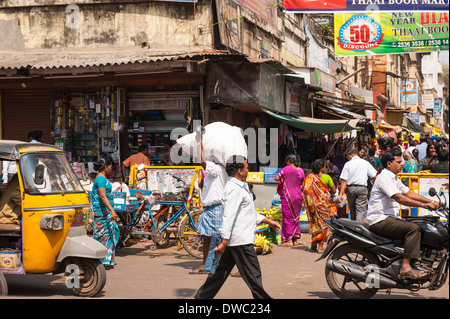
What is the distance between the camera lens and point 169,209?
1044cm

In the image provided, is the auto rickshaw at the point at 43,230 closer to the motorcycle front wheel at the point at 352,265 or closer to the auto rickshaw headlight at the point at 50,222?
the auto rickshaw headlight at the point at 50,222

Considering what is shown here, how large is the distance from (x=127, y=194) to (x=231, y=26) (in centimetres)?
655

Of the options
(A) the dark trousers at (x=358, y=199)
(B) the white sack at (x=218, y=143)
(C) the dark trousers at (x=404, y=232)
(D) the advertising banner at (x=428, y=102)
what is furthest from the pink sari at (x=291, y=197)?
(D) the advertising banner at (x=428, y=102)

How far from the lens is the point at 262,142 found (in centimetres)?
1595

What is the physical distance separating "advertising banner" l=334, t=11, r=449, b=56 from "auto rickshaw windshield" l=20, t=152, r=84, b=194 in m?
9.13

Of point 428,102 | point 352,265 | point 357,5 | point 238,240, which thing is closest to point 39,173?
point 238,240

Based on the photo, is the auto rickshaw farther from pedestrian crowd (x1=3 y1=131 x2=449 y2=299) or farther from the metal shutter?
the metal shutter

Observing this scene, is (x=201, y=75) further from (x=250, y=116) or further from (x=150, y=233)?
(x=150, y=233)

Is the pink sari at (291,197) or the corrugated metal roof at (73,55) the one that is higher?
the corrugated metal roof at (73,55)

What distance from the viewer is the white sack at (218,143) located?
870 centimetres

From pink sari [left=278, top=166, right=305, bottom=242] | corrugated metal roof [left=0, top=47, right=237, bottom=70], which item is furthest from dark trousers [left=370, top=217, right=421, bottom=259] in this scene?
corrugated metal roof [left=0, top=47, right=237, bottom=70]

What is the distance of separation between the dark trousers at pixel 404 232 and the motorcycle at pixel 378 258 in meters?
0.08
